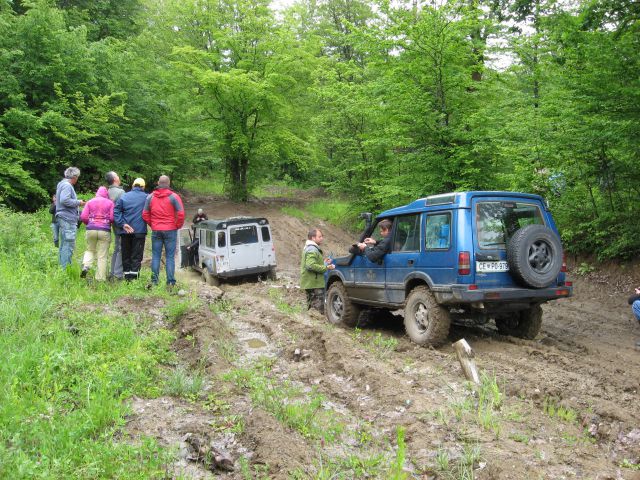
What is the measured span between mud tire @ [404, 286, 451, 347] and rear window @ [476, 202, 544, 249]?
39.4 inches

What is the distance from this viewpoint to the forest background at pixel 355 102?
9.59m

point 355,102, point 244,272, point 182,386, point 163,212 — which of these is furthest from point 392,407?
point 355,102

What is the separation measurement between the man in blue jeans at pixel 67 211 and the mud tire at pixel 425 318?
5.74 m

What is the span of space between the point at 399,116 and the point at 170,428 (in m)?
10.2

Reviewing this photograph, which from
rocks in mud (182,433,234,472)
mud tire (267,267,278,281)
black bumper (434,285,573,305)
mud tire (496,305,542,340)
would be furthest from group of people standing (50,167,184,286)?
mud tire (267,267,278,281)

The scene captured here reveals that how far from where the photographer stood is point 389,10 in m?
12.1

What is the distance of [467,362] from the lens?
5277 millimetres

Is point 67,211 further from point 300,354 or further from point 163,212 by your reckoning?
point 300,354

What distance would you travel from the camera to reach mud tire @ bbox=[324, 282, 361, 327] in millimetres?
8547

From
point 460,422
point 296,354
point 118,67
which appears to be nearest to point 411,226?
point 296,354

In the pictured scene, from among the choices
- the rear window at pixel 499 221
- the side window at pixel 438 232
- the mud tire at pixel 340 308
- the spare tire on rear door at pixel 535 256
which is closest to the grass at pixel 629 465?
the spare tire on rear door at pixel 535 256

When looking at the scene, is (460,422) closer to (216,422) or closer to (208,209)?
(216,422)

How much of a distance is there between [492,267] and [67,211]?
22.7 ft

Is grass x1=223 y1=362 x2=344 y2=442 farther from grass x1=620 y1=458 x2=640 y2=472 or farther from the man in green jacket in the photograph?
the man in green jacket
